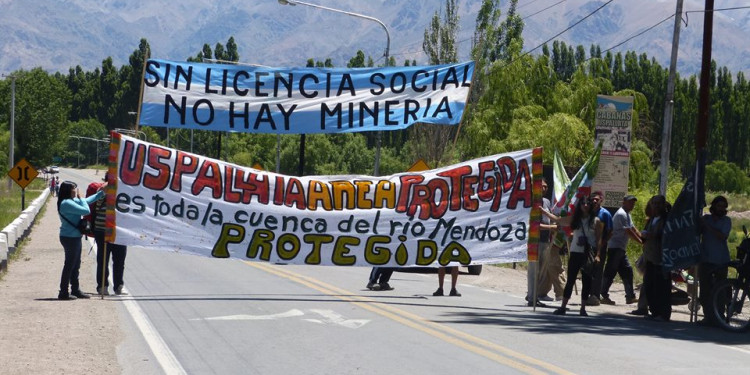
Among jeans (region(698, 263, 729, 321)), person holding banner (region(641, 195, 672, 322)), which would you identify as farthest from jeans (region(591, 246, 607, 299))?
jeans (region(698, 263, 729, 321))

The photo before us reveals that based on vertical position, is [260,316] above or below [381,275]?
below

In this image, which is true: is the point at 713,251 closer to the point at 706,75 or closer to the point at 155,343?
the point at 706,75

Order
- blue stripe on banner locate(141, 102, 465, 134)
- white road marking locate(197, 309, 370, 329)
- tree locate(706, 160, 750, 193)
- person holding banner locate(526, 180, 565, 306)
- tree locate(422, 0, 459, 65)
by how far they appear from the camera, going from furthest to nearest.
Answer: tree locate(706, 160, 750, 193), tree locate(422, 0, 459, 65), person holding banner locate(526, 180, 565, 306), blue stripe on banner locate(141, 102, 465, 134), white road marking locate(197, 309, 370, 329)

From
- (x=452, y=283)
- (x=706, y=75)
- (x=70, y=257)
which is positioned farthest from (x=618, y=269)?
(x=70, y=257)

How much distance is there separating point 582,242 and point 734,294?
2.17 metres

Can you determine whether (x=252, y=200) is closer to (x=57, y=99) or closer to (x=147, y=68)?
(x=147, y=68)

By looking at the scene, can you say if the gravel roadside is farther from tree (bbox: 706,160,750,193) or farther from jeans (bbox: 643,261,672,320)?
tree (bbox: 706,160,750,193)

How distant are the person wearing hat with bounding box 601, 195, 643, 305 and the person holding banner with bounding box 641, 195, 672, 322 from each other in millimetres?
824

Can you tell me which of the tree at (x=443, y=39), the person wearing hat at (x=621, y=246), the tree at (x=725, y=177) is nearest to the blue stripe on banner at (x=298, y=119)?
the person wearing hat at (x=621, y=246)

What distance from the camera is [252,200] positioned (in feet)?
53.6

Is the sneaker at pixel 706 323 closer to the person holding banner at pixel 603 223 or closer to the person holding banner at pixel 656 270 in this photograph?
the person holding banner at pixel 656 270

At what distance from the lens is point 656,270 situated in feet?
52.5

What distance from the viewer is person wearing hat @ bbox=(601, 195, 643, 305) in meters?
17.8

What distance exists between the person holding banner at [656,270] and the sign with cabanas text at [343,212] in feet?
5.58
